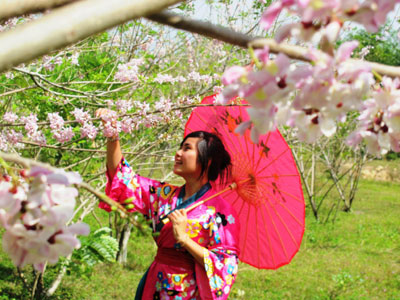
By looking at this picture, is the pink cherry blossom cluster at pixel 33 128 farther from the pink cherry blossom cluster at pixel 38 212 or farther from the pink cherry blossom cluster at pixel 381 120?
the pink cherry blossom cluster at pixel 381 120

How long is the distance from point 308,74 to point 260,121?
12 cm

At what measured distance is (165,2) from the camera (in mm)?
734

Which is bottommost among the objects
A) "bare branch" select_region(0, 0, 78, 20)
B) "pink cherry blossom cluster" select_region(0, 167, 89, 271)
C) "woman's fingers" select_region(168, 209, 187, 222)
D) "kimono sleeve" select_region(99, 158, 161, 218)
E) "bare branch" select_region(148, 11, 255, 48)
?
"woman's fingers" select_region(168, 209, 187, 222)

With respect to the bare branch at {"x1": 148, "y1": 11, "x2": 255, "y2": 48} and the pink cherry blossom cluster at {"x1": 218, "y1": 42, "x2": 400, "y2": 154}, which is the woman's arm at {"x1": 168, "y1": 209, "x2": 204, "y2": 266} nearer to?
the pink cherry blossom cluster at {"x1": 218, "y1": 42, "x2": 400, "y2": 154}

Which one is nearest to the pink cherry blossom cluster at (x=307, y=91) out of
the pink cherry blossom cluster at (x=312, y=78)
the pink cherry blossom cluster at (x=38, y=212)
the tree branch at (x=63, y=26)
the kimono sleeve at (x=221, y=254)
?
the pink cherry blossom cluster at (x=312, y=78)

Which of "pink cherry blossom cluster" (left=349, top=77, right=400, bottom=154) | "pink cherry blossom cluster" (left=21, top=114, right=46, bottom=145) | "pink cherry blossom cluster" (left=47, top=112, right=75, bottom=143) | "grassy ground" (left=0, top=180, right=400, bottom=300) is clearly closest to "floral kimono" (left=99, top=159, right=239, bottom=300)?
"pink cherry blossom cluster" (left=47, top=112, right=75, bottom=143)

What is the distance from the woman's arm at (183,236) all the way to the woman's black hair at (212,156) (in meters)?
0.42

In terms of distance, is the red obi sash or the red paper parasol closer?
the red obi sash

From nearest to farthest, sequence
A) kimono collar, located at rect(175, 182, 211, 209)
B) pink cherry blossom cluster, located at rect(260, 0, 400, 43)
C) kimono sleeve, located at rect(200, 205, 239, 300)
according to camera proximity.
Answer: pink cherry blossom cluster, located at rect(260, 0, 400, 43), kimono sleeve, located at rect(200, 205, 239, 300), kimono collar, located at rect(175, 182, 211, 209)

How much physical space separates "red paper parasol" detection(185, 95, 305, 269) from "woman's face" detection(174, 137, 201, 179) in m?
0.27

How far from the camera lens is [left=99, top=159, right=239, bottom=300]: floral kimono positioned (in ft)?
8.84

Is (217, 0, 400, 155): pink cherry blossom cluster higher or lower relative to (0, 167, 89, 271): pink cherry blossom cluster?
higher

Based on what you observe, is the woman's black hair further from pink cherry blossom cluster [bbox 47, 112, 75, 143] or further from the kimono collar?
pink cherry blossom cluster [bbox 47, 112, 75, 143]

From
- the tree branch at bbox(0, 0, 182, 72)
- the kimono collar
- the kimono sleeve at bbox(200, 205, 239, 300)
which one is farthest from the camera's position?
the kimono collar
